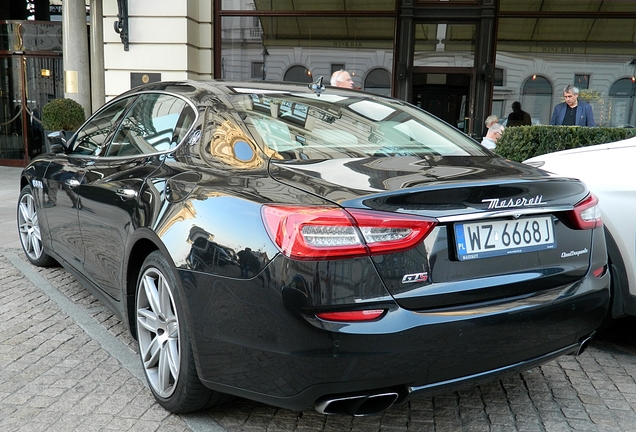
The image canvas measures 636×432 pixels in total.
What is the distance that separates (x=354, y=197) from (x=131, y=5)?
33.4 ft

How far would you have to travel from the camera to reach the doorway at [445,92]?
1164cm

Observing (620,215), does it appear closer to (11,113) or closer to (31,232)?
(31,232)

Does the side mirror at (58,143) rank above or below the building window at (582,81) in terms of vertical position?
below

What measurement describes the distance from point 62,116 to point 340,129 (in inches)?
352

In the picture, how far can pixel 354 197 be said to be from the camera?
2.08m

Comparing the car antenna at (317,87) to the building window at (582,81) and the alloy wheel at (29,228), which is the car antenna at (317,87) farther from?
the building window at (582,81)

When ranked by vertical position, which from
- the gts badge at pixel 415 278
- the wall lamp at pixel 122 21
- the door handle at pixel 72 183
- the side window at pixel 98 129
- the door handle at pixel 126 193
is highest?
the wall lamp at pixel 122 21

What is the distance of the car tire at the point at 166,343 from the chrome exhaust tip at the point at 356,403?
0.61m

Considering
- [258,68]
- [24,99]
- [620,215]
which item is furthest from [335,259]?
[24,99]

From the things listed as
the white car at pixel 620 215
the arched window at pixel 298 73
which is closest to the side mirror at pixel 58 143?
the white car at pixel 620 215

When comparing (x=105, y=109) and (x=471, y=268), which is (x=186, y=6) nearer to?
(x=105, y=109)

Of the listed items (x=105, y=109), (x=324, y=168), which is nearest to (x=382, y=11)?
(x=105, y=109)

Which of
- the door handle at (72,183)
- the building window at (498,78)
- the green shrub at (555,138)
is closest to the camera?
the door handle at (72,183)

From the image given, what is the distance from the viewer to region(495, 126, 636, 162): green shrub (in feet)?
20.4
